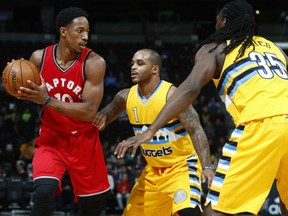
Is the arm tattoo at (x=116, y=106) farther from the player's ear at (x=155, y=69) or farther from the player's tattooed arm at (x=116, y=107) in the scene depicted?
the player's ear at (x=155, y=69)

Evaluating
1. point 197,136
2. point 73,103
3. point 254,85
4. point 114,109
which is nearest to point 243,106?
point 254,85

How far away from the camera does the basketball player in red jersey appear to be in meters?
5.66

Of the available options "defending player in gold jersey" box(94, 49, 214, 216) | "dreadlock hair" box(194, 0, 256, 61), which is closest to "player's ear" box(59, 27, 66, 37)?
"defending player in gold jersey" box(94, 49, 214, 216)

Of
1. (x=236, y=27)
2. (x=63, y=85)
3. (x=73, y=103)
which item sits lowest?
(x=73, y=103)

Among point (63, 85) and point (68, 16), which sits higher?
point (68, 16)

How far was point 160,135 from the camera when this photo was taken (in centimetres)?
576

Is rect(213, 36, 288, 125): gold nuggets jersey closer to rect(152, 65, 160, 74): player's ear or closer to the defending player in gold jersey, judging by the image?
the defending player in gold jersey

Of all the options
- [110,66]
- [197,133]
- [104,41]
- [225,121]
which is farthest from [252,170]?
[104,41]

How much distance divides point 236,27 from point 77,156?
2.12m

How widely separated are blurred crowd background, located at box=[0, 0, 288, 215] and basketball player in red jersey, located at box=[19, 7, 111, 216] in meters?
6.84

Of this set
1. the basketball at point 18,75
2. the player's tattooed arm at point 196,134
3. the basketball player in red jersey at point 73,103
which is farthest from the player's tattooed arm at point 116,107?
the basketball at point 18,75

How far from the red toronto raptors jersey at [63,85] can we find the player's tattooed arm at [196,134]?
97cm

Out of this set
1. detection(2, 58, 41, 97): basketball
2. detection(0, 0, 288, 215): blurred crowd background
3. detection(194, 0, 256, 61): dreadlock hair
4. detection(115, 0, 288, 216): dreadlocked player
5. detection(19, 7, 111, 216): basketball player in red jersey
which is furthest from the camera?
detection(0, 0, 288, 215): blurred crowd background

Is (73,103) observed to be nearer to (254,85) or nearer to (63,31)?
(63,31)
